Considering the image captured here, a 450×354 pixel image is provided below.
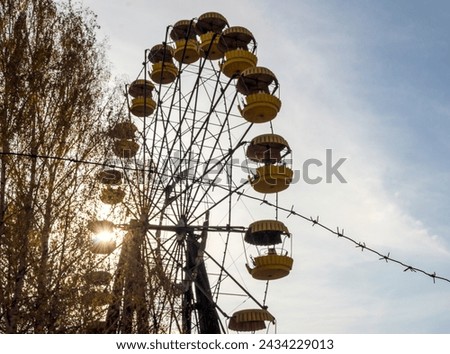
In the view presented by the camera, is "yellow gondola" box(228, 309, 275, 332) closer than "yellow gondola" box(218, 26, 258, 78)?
Yes

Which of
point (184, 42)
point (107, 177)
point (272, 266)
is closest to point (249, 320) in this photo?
point (272, 266)

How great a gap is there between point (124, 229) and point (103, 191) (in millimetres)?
1303

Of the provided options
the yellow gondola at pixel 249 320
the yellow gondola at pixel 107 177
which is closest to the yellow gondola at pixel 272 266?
the yellow gondola at pixel 249 320

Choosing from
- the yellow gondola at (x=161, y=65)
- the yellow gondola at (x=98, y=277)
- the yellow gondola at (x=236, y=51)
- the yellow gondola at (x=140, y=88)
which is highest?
the yellow gondola at (x=161, y=65)

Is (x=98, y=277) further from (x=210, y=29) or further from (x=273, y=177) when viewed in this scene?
(x=210, y=29)

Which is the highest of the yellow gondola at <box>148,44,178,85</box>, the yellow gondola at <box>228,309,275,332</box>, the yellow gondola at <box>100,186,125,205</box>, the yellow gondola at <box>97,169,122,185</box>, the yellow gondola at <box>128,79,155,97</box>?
the yellow gondola at <box>148,44,178,85</box>

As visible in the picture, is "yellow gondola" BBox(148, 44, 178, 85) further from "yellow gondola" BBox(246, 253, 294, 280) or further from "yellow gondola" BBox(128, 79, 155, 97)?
"yellow gondola" BBox(246, 253, 294, 280)

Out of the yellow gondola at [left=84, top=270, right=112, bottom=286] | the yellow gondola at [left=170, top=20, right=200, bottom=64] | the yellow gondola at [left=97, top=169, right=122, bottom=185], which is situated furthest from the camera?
the yellow gondola at [left=170, top=20, right=200, bottom=64]

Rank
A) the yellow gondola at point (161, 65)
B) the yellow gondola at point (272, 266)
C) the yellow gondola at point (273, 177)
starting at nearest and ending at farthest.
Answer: the yellow gondola at point (272, 266)
the yellow gondola at point (273, 177)
the yellow gondola at point (161, 65)

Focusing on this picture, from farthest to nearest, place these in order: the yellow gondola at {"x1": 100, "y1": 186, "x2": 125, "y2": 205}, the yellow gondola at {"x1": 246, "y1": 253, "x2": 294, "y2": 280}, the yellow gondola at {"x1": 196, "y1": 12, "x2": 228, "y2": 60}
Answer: the yellow gondola at {"x1": 196, "y1": 12, "x2": 228, "y2": 60}, the yellow gondola at {"x1": 246, "y1": 253, "x2": 294, "y2": 280}, the yellow gondola at {"x1": 100, "y1": 186, "x2": 125, "y2": 205}

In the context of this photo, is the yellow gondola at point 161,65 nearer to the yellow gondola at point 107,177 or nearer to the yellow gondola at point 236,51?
the yellow gondola at point 236,51

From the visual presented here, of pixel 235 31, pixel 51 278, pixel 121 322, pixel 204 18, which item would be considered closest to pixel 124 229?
pixel 121 322

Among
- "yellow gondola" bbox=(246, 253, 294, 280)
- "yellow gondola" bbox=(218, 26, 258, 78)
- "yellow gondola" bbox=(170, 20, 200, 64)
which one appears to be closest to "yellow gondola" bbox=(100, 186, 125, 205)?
"yellow gondola" bbox=(246, 253, 294, 280)

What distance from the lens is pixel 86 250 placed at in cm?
977
